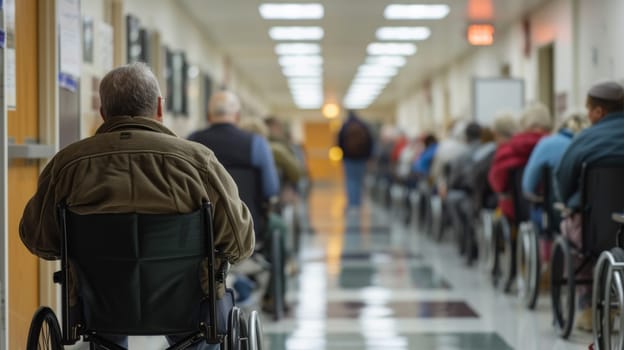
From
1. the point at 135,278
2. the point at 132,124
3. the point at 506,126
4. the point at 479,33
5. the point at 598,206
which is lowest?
the point at 135,278

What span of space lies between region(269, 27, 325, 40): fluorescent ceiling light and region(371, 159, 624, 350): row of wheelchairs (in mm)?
4841

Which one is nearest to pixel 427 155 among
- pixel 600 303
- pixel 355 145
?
pixel 355 145

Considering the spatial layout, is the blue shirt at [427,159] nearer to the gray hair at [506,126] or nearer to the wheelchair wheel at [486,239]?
the wheelchair wheel at [486,239]

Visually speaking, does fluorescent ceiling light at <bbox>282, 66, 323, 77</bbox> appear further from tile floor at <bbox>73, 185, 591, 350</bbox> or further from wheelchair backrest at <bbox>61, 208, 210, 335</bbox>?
wheelchair backrest at <bbox>61, 208, 210, 335</bbox>

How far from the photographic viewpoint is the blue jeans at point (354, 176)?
14609mm

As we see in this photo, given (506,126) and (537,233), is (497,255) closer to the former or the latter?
(506,126)

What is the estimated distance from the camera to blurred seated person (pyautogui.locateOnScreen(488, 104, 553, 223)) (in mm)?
6984

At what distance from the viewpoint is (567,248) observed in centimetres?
522

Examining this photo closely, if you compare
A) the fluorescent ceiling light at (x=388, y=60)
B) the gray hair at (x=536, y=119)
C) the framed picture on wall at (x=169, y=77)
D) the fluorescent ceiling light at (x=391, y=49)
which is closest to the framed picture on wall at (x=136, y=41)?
the framed picture on wall at (x=169, y=77)

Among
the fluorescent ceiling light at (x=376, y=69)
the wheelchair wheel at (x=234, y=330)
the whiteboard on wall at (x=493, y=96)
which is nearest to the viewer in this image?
the wheelchair wheel at (x=234, y=330)

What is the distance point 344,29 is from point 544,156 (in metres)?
8.01

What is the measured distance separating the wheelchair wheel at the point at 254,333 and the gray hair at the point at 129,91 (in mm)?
683

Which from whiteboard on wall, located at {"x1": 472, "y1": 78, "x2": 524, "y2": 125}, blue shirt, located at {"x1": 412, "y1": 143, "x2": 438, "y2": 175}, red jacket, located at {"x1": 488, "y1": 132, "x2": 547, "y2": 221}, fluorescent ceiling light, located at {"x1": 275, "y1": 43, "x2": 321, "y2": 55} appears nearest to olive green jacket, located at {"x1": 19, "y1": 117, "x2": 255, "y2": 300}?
red jacket, located at {"x1": 488, "y1": 132, "x2": 547, "y2": 221}

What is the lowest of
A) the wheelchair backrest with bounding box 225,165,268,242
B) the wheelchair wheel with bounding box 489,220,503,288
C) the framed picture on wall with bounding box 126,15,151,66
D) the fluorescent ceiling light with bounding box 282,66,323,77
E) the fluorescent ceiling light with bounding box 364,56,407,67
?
the wheelchair wheel with bounding box 489,220,503,288
